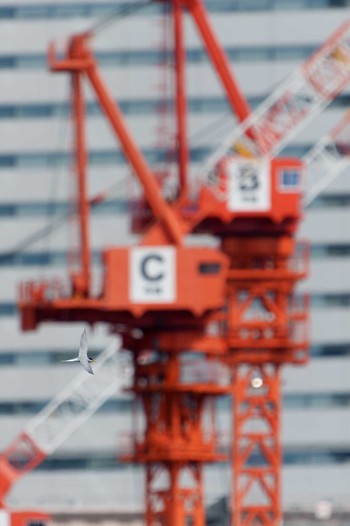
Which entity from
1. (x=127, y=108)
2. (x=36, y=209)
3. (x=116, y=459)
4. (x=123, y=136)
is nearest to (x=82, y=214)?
(x=123, y=136)

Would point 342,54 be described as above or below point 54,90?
below

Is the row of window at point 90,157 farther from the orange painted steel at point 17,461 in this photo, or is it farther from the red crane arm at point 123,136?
the red crane arm at point 123,136

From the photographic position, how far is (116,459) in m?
164

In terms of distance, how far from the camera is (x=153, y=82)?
166m

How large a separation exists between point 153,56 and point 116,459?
23327mm

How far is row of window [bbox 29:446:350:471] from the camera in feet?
538

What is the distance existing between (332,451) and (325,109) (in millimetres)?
19443

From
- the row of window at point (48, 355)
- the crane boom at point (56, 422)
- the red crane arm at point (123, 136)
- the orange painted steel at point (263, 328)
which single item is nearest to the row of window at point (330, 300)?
the row of window at point (48, 355)

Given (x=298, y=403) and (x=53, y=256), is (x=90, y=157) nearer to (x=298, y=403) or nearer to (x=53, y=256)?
(x=53, y=256)

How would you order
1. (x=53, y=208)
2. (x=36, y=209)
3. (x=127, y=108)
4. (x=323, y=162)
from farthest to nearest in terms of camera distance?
(x=127, y=108)
(x=36, y=209)
(x=53, y=208)
(x=323, y=162)

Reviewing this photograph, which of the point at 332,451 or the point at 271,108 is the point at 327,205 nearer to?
the point at 332,451

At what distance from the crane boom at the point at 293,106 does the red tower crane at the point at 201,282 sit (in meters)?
0.07

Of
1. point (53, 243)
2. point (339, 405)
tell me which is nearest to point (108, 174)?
point (53, 243)

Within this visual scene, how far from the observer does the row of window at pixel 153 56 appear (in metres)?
167
